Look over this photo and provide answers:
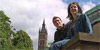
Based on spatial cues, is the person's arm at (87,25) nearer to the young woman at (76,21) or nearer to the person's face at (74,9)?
the young woman at (76,21)

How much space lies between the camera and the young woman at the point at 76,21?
317 cm

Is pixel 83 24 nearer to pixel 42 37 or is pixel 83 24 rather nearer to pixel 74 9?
pixel 74 9

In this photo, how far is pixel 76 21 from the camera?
3.33 m

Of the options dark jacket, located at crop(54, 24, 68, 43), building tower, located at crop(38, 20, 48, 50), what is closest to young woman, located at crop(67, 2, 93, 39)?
dark jacket, located at crop(54, 24, 68, 43)

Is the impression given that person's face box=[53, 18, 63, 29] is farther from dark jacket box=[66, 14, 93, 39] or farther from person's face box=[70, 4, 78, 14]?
dark jacket box=[66, 14, 93, 39]

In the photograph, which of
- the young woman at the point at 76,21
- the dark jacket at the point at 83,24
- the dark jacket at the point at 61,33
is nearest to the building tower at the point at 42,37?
the dark jacket at the point at 61,33

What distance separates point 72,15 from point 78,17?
0.31 metres

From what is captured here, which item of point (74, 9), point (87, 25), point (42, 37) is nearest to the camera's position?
point (87, 25)

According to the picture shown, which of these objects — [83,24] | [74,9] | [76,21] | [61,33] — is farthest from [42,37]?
[83,24]

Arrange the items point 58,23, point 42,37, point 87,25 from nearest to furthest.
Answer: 1. point 87,25
2. point 58,23
3. point 42,37

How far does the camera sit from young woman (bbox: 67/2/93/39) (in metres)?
3.17

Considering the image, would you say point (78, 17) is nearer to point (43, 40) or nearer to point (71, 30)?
point (71, 30)

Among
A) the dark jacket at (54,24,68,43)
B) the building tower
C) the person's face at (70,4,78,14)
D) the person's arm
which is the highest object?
the person's face at (70,4,78,14)

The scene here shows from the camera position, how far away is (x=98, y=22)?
399 cm
